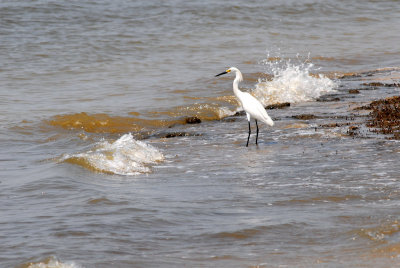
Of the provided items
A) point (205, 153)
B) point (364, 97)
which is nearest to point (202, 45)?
point (364, 97)

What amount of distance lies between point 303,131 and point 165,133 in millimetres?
2260

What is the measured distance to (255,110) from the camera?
10117 millimetres

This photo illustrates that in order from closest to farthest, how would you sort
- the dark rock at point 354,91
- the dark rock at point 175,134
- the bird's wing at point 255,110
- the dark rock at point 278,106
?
the bird's wing at point 255,110 → the dark rock at point 175,134 → the dark rock at point 278,106 → the dark rock at point 354,91

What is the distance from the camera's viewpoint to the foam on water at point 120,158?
797 centimetres

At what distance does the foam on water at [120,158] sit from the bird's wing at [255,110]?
6.25 feet

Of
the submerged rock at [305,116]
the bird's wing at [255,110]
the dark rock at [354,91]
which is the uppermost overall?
the bird's wing at [255,110]

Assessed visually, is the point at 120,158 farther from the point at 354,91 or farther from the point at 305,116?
the point at 354,91

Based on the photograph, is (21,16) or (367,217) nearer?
(367,217)

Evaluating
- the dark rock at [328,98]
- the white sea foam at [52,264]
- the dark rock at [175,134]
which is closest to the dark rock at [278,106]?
the dark rock at [328,98]

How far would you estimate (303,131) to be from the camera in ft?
32.3

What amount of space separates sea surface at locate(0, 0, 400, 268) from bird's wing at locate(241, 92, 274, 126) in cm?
29

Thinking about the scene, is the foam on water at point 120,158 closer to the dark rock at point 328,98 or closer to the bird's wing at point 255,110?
the bird's wing at point 255,110

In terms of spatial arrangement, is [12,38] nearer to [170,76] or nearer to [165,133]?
[170,76]

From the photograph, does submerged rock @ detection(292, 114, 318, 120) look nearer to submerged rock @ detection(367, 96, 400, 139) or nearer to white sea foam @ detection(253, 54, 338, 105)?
submerged rock @ detection(367, 96, 400, 139)
